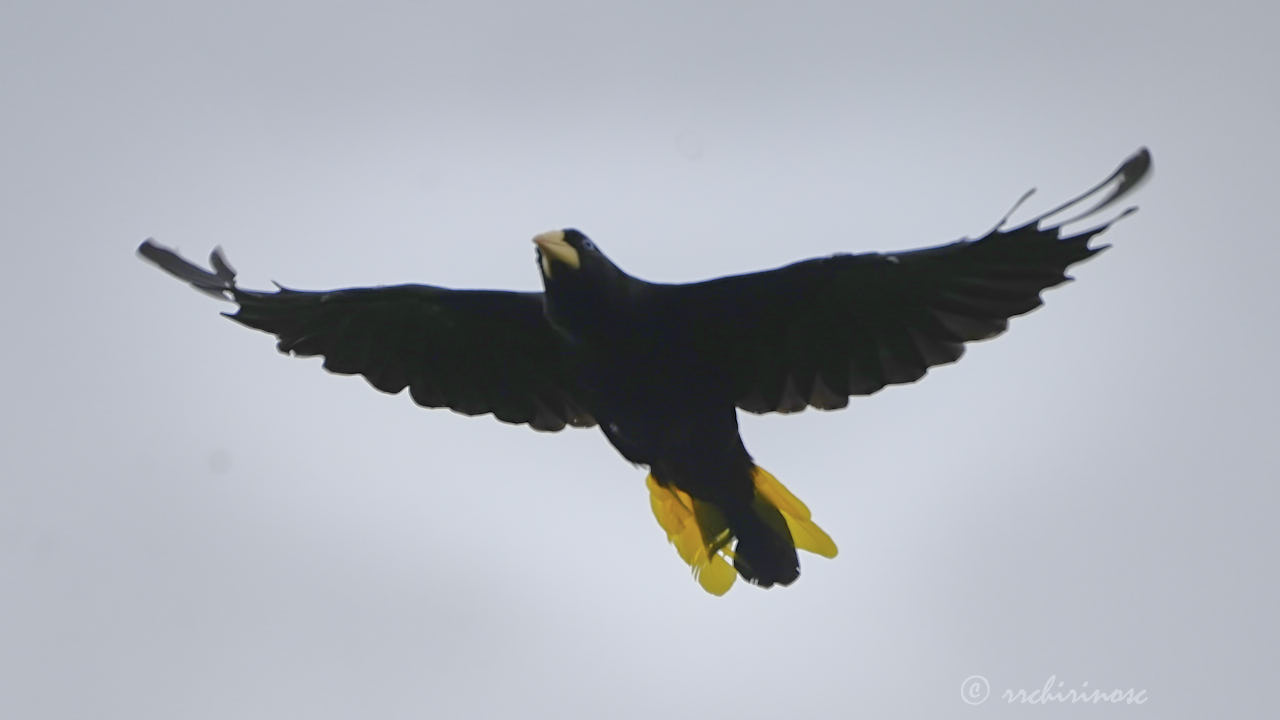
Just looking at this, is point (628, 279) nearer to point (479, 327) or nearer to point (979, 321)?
point (479, 327)

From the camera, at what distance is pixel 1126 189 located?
5.15 metres

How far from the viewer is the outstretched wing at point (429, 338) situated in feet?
22.0

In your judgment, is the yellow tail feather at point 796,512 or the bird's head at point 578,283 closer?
the bird's head at point 578,283

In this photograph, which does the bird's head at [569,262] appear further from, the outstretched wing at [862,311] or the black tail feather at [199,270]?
the black tail feather at [199,270]

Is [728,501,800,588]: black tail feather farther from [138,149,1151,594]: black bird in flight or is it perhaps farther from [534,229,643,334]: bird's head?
[534,229,643,334]: bird's head

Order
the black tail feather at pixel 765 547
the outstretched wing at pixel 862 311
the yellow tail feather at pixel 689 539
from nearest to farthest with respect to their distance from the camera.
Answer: the outstretched wing at pixel 862 311 → the black tail feather at pixel 765 547 → the yellow tail feather at pixel 689 539

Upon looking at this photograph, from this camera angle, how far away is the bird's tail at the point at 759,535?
6688 mm

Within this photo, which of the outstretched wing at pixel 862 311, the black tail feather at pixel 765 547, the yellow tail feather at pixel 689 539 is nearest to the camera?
the outstretched wing at pixel 862 311

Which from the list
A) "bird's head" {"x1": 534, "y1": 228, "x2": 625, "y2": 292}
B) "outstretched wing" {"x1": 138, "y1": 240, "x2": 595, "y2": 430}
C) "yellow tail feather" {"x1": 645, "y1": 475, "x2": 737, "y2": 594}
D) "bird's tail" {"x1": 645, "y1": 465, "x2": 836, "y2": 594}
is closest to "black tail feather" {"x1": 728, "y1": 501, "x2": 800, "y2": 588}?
"bird's tail" {"x1": 645, "y1": 465, "x2": 836, "y2": 594}

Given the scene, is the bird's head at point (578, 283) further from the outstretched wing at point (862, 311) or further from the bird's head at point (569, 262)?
the outstretched wing at point (862, 311)

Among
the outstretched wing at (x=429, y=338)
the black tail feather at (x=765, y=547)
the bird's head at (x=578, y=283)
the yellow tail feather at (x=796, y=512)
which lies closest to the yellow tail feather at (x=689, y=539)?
the black tail feather at (x=765, y=547)

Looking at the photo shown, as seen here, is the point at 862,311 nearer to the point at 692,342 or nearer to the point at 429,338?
the point at 692,342

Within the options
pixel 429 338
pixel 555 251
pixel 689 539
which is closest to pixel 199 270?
pixel 429 338

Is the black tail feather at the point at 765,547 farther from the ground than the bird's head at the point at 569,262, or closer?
closer
